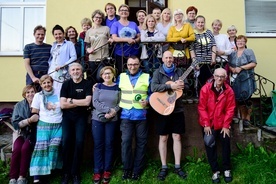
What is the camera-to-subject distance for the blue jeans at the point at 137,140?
14.1ft

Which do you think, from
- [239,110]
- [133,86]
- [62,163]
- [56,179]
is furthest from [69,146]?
[239,110]

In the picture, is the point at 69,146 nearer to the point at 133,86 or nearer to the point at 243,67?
the point at 133,86

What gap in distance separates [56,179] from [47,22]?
14.3 feet

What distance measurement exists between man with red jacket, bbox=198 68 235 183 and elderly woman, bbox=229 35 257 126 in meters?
1.11

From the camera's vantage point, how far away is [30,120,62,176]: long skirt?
416 centimetres

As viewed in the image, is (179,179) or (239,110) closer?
(179,179)

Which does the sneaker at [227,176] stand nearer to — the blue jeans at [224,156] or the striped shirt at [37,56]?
the blue jeans at [224,156]

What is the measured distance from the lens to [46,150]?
13.9 ft

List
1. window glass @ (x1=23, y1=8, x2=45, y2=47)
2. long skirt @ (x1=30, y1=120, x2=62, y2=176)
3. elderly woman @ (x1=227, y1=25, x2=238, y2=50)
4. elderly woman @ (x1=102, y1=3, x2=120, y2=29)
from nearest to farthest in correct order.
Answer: long skirt @ (x1=30, y1=120, x2=62, y2=176) < elderly woman @ (x1=102, y1=3, x2=120, y2=29) < elderly woman @ (x1=227, y1=25, x2=238, y2=50) < window glass @ (x1=23, y1=8, x2=45, y2=47)

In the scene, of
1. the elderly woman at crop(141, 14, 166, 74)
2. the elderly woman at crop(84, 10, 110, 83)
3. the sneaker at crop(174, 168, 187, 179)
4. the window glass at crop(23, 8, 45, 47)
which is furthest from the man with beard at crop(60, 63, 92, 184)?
the window glass at crop(23, 8, 45, 47)

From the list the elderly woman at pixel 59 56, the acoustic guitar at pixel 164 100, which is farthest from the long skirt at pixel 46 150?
the acoustic guitar at pixel 164 100

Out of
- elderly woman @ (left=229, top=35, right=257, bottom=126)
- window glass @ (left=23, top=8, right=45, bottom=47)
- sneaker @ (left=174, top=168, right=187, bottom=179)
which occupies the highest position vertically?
window glass @ (left=23, top=8, right=45, bottom=47)

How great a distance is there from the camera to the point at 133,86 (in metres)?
4.36

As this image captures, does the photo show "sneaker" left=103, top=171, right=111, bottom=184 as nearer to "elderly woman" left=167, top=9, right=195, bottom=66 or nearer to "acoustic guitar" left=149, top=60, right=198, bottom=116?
"acoustic guitar" left=149, top=60, right=198, bottom=116
